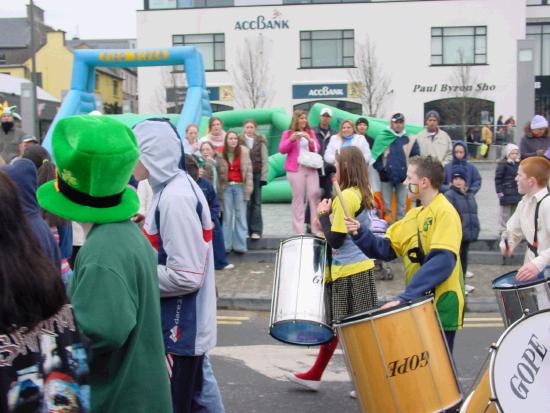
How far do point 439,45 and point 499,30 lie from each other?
138 inches

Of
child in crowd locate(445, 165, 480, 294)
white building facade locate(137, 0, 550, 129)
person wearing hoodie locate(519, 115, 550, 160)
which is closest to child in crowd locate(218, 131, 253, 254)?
child in crowd locate(445, 165, 480, 294)

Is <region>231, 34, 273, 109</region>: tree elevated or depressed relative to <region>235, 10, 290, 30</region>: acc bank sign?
depressed

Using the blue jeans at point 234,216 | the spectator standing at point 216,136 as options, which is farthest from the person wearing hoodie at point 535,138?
the spectator standing at point 216,136

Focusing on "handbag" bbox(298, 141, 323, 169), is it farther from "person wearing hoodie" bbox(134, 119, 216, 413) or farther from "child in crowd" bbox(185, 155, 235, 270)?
"person wearing hoodie" bbox(134, 119, 216, 413)

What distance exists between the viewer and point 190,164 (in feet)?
22.9

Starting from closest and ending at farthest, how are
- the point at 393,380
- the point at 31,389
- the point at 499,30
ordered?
1. the point at 31,389
2. the point at 393,380
3. the point at 499,30

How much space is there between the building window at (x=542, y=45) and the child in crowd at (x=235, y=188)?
42.1 m

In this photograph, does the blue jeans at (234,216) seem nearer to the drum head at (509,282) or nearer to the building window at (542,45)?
the drum head at (509,282)

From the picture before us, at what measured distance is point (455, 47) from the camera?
45312 millimetres

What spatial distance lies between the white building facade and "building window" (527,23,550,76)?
263 centimetres

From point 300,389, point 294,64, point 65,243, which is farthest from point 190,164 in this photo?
point 294,64

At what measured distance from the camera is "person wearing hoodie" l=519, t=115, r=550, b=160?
35.9ft

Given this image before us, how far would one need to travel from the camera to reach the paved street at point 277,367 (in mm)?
5594

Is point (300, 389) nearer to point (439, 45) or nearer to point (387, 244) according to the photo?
point (387, 244)
